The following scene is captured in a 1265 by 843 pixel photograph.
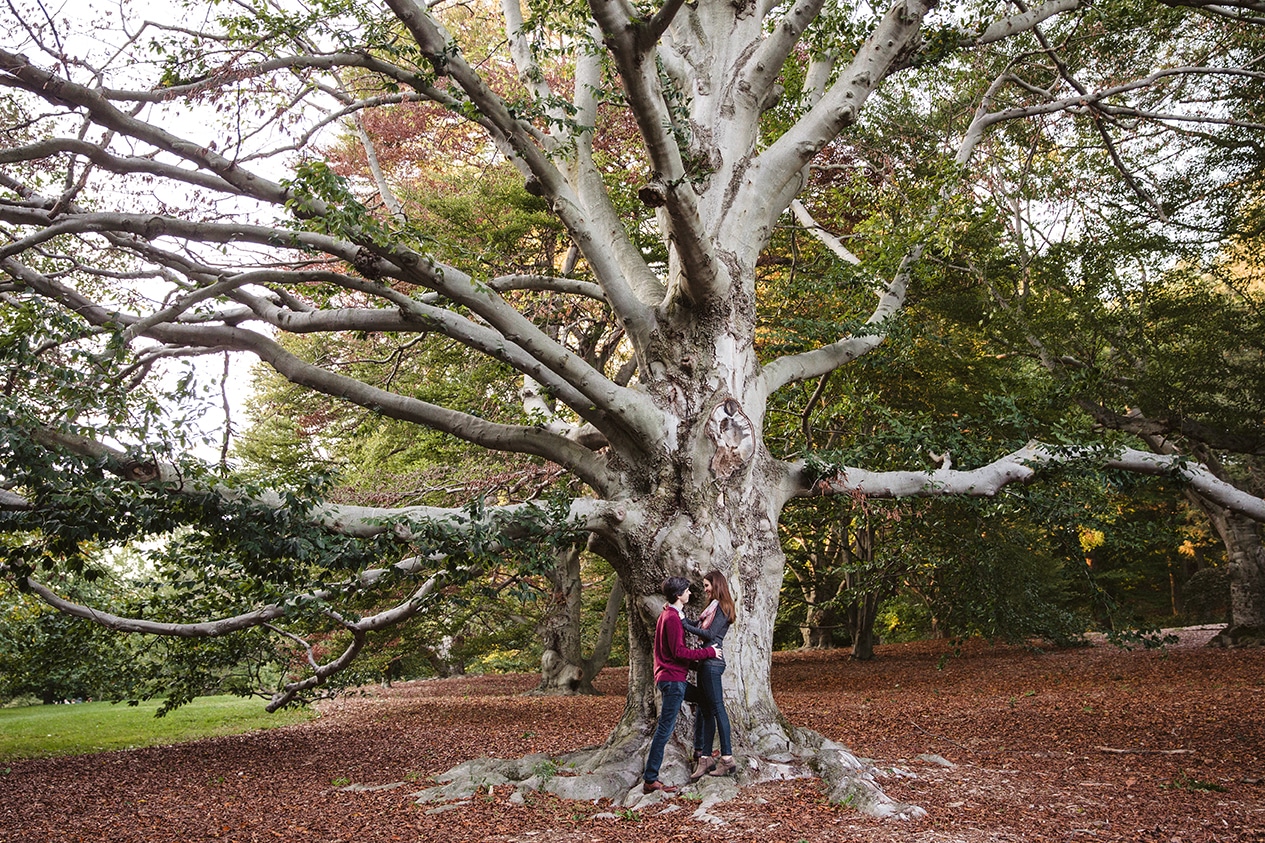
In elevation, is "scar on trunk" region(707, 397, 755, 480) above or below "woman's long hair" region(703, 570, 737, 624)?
above

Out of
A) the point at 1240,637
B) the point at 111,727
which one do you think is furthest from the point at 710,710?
the point at 1240,637

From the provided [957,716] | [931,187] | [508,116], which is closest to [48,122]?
[508,116]

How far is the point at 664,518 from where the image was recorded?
5934 millimetres

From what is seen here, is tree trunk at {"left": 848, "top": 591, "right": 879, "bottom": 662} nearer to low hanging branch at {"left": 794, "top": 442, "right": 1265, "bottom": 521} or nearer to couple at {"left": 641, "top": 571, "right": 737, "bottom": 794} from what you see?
low hanging branch at {"left": 794, "top": 442, "right": 1265, "bottom": 521}

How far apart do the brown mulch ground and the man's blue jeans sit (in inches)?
10.0

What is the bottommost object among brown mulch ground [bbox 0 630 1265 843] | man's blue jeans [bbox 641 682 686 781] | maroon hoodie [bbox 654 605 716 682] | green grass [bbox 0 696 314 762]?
green grass [bbox 0 696 314 762]

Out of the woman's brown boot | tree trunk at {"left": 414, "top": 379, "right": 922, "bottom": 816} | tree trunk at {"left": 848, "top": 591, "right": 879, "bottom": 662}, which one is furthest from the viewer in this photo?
tree trunk at {"left": 848, "top": 591, "right": 879, "bottom": 662}

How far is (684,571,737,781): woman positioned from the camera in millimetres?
5078

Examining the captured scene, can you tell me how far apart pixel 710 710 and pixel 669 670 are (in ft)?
1.32

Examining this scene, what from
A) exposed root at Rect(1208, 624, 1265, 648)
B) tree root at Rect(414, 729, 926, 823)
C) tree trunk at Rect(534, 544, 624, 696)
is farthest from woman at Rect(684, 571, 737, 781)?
exposed root at Rect(1208, 624, 1265, 648)

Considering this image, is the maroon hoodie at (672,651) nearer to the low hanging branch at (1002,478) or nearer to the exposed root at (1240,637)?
the low hanging branch at (1002,478)

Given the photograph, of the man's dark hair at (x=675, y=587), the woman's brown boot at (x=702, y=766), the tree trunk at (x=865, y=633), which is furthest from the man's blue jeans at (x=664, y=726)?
the tree trunk at (x=865, y=633)

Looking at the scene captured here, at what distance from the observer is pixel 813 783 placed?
503 cm

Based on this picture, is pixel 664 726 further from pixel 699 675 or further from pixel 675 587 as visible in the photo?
pixel 675 587
